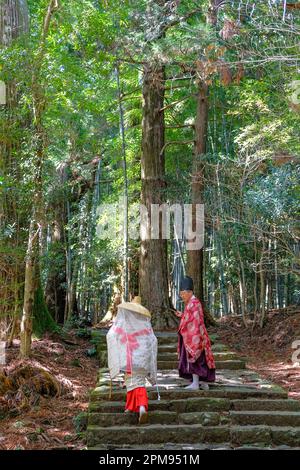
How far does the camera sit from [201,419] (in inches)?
215

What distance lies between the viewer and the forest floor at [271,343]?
27.1ft

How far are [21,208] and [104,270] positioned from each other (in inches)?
271

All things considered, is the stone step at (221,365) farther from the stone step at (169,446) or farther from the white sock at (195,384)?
the stone step at (169,446)

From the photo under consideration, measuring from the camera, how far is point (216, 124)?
1319cm

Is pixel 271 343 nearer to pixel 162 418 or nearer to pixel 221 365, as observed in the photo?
pixel 221 365

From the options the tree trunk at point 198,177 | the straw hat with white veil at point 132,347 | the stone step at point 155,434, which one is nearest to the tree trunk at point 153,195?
the tree trunk at point 198,177

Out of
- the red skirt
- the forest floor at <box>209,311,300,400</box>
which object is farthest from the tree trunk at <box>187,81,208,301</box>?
the red skirt

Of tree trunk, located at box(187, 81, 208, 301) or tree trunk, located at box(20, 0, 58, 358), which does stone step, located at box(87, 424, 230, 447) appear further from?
tree trunk, located at box(187, 81, 208, 301)

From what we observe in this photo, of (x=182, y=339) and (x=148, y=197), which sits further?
(x=148, y=197)

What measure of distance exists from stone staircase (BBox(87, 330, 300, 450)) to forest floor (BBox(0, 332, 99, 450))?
0.97ft

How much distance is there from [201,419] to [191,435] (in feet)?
0.88

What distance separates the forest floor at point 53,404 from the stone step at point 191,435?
0.24 meters
